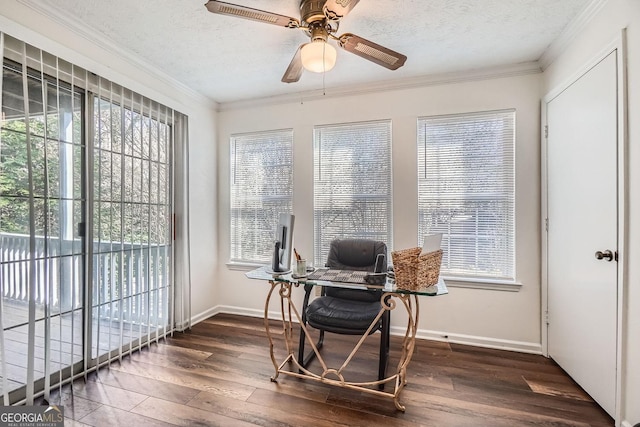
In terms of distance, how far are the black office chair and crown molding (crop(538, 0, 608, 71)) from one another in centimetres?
205

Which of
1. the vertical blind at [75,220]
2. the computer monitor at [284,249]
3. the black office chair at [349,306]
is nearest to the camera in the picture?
the vertical blind at [75,220]

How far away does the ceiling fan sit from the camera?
5.00ft

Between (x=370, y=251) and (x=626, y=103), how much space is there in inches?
72.1

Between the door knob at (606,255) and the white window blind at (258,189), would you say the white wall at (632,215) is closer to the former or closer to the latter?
the door knob at (606,255)

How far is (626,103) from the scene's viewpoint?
5.35 feet

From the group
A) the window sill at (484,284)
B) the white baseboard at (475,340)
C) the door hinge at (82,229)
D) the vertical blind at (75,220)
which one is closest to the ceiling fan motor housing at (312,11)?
→ the vertical blind at (75,220)

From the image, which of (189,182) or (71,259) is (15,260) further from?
(189,182)

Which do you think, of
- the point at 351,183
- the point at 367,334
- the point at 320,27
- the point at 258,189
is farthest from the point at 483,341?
the point at 320,27

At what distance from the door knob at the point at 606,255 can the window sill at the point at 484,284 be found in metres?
0.91

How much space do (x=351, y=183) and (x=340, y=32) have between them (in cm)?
139

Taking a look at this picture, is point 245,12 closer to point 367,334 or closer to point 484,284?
point 367,334

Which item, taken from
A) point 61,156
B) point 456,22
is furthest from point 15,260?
point 456,22

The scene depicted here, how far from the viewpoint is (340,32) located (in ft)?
→ 7.14

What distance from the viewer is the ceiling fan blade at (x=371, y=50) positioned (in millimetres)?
1756
